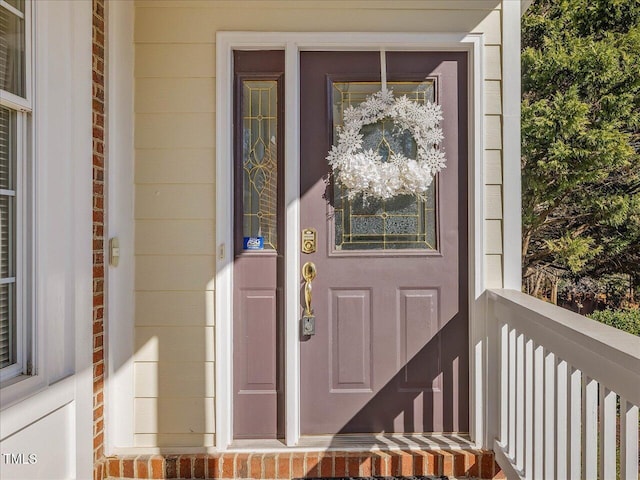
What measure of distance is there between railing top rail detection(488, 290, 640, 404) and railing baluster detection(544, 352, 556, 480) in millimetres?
84

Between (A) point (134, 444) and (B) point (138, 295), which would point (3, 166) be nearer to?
(B) point (138, 295)

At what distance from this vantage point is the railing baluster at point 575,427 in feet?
5.32

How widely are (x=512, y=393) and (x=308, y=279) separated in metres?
1.10

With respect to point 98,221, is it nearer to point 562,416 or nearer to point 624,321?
point 562,416

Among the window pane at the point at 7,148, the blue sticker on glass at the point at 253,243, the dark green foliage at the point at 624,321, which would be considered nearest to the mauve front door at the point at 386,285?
the blue sticker on glass at the point at 253,243

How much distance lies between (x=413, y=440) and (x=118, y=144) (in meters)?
2.09

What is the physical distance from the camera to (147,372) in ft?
8.21

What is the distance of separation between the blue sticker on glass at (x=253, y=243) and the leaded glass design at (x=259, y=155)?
21mm

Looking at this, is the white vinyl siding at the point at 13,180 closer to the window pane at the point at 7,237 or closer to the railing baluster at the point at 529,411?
the window pane at the point at 7,237

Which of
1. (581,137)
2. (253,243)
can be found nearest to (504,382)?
(253,243)

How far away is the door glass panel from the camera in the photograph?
2.56 m

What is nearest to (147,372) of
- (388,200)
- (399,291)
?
(399,291)

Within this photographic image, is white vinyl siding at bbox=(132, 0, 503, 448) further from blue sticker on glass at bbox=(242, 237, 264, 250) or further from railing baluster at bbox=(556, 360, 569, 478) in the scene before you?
railing baluster at bbox=(556, 360, 569, 478)

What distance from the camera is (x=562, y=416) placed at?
1721mm
